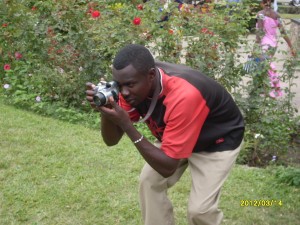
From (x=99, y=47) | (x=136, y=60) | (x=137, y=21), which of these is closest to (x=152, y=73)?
(x=136, y=60)

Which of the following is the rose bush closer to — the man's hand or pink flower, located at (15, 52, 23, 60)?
pink flower, located at (15, 52, 23, 60)

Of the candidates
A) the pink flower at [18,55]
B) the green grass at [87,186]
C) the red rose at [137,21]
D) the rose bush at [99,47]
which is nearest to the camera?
the green grass at [87,186]

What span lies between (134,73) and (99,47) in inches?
145

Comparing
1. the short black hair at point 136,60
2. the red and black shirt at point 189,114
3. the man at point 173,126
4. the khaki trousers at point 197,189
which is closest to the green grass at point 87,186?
the khaki trousers at point 197,189

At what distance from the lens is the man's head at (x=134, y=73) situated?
8.45 ft

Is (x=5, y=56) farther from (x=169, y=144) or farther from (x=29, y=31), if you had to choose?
(x=169, y=144)

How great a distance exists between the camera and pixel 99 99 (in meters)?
2.54

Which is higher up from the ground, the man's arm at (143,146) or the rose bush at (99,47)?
the man's arm at (143,146)

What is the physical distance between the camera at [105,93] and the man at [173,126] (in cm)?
4

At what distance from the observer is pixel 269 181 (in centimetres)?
456

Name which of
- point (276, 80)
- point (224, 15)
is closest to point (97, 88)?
point (276, 80)

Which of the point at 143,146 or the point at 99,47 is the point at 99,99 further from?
the point at 99,47

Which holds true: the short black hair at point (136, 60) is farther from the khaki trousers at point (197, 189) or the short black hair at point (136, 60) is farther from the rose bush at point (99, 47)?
the rose bush at point (99, 47)

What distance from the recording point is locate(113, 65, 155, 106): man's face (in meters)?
2.57
